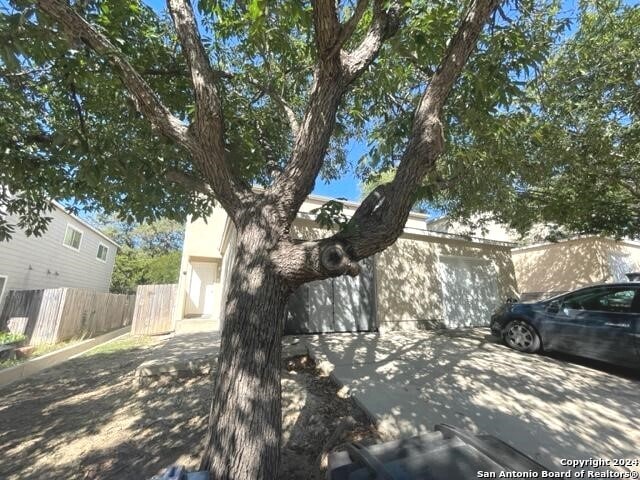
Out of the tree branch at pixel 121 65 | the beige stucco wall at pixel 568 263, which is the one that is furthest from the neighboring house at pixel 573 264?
the tree branch at pixel 121 65


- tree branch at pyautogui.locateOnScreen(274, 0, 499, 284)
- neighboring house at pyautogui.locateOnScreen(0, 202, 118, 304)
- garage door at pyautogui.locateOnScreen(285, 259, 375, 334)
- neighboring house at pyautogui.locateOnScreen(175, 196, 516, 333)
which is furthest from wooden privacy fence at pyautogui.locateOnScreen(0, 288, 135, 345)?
tree branch at pyautogui.locateOnScreen(274, 0, 499, 284)

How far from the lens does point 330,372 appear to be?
4602 millimetres

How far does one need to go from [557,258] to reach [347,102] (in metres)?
12.5

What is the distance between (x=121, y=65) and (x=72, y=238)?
48.5 feet

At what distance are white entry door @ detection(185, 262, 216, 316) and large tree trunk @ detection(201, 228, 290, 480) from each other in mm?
13864

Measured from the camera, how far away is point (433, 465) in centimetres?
158

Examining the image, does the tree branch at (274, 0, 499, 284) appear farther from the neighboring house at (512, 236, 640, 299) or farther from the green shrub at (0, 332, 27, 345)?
the neighboring house at (512, 236, 640, 299)

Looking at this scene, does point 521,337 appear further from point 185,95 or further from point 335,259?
point 185,95

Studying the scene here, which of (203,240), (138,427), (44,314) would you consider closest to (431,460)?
(138,427)

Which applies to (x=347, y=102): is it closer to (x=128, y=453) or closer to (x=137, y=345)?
(x=128, y=453)

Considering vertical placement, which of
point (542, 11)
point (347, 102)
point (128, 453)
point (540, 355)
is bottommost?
point (128, 453)

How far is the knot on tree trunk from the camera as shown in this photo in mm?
2350

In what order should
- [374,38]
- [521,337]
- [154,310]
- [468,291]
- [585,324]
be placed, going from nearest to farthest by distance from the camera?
[374,38]
[585,324]
[521,337]
[468,291]
[154,310]

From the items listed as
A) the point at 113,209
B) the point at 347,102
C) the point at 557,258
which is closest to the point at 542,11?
the point at 347,102
